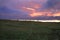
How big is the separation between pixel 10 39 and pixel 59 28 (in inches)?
27.3

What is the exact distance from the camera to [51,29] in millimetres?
15406

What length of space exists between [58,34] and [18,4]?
2.27ft

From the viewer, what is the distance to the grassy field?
1540 cm

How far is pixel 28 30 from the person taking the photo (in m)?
15.4

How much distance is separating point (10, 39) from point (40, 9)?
0.59 metres

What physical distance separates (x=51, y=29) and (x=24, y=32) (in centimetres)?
37

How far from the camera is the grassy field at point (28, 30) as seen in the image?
15.4m

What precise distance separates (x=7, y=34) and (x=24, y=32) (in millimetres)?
236

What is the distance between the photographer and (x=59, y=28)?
15406mm

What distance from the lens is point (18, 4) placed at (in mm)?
15438

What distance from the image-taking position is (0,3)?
50.6 feet

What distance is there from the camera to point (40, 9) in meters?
15.4

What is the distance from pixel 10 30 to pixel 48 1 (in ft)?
2.17

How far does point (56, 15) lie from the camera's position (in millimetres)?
15414
